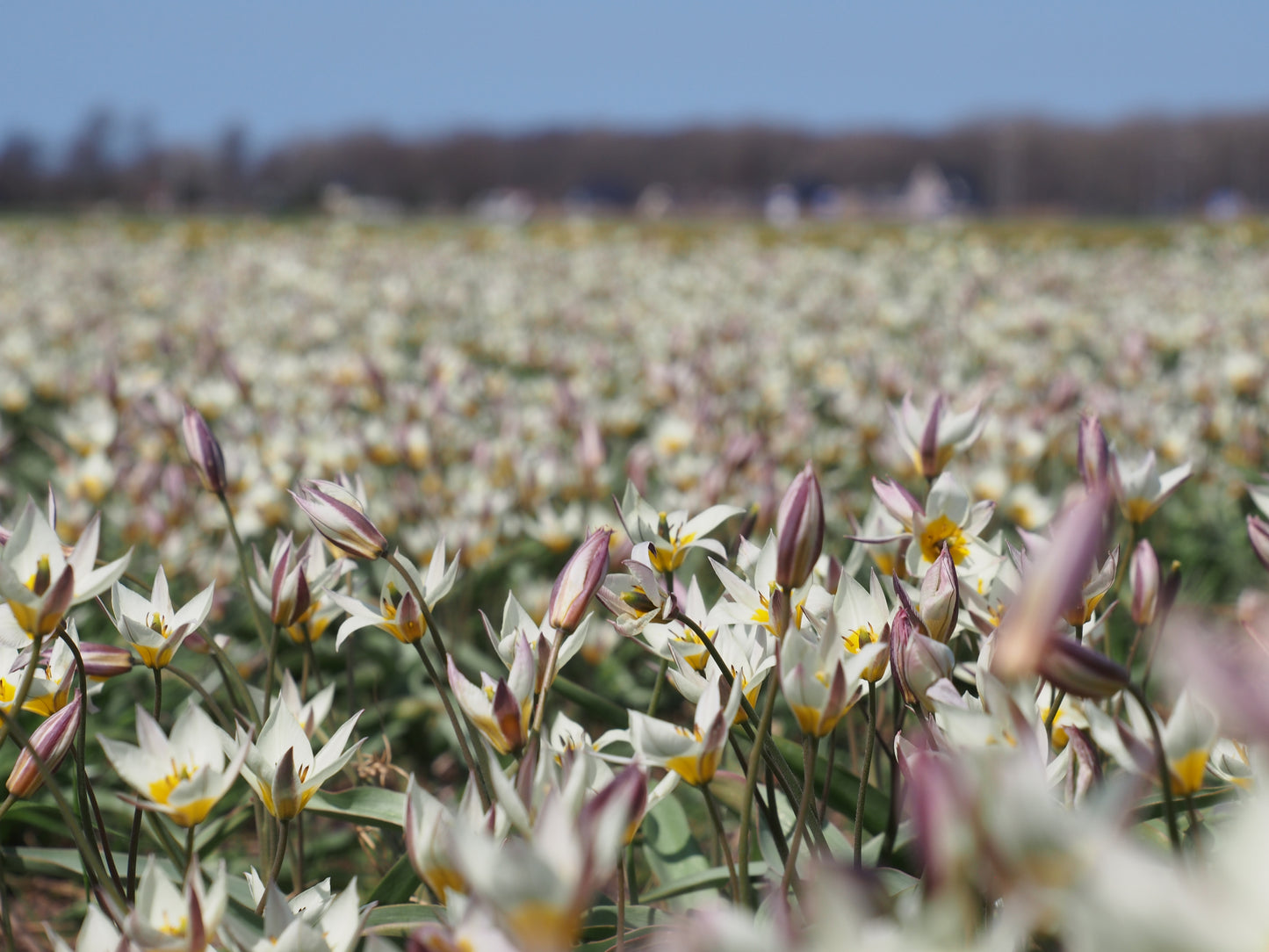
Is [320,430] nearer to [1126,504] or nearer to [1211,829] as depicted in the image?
[1126,504]

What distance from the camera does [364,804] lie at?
5.17 feet

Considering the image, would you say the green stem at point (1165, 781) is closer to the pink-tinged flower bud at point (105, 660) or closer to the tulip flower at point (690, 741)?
the tulip flower at point (690, 741)

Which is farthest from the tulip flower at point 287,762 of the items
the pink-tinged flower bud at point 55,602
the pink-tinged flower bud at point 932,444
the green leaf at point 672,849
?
the pink-tinged flower bud at point 932,444

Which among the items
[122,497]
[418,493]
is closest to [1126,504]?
[418,493]

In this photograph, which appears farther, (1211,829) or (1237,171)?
(1237,171)

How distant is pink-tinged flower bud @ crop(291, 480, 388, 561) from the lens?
1322mm

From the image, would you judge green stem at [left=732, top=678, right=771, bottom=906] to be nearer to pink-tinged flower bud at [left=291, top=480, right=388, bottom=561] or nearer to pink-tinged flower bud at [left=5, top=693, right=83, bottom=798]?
pink-tinged flower bud at [left=291, top=480, right=388, bottom=561]

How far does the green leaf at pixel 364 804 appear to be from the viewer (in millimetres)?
1545

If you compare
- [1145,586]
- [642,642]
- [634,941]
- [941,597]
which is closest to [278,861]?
[634,941]

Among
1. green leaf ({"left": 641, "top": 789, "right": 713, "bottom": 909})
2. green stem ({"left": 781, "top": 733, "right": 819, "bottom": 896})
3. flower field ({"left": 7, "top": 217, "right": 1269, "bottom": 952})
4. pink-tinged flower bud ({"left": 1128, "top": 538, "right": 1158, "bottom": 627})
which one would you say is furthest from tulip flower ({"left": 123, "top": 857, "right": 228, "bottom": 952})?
pink-tinged flower bud ({"left": 1128, "top": 538, "right": 1158, "bottom": 627})

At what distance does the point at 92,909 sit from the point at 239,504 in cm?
215

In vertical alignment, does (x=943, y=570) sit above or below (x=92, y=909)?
above

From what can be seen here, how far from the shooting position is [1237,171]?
8394cm

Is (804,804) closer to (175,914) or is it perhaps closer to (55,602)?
(175,914)
